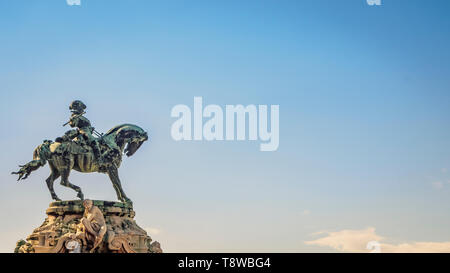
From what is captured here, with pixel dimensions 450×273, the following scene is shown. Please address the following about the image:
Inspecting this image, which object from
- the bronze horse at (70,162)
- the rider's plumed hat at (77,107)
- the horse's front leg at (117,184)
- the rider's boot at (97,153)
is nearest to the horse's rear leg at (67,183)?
the bronze horse at (70,162)

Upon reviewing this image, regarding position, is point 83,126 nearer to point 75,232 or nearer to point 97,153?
point 97,153

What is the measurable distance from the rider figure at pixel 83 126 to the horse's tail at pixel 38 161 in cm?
113

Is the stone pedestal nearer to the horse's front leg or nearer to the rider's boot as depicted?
the horse's front leg

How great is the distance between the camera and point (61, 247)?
30312 millimetres

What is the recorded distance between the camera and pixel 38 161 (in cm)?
3219

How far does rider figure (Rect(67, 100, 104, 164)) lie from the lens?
1278 inches

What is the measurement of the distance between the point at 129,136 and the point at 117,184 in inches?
74.8

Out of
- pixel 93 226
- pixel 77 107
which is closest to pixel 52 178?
pixel 77 107

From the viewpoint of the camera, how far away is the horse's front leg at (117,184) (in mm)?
32812

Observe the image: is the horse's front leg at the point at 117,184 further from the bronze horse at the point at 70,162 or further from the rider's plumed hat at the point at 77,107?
the rider's plumed hat at the point at 77,107
